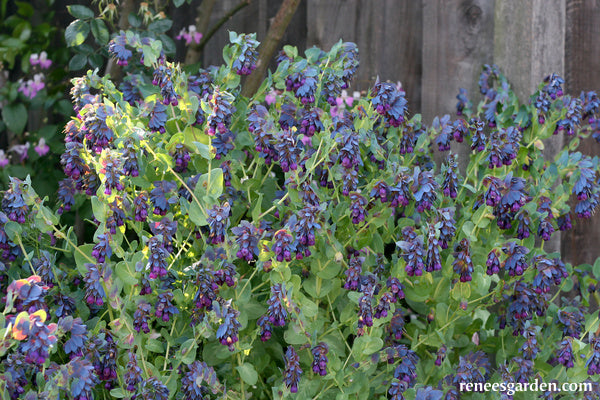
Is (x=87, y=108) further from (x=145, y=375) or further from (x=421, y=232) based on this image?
(x=421, y=232)

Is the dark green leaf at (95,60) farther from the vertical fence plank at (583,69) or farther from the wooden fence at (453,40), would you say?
the vertical fence plank at (583,69)

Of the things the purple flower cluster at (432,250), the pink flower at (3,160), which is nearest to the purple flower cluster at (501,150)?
the purple flower cluster at (432,250)

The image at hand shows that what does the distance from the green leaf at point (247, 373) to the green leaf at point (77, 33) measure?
4.10ft

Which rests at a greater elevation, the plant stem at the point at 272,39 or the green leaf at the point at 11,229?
the plant stem at the point at 272,39

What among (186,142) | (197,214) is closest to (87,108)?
(186,142)

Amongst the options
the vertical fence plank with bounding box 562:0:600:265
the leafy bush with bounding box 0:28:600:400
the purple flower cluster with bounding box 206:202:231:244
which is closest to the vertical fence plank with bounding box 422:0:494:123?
the vertical fence plank with bounding box 562:0:600:265

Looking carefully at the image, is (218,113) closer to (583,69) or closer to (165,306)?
(165,306)

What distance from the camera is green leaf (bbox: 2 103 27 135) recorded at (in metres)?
2.80

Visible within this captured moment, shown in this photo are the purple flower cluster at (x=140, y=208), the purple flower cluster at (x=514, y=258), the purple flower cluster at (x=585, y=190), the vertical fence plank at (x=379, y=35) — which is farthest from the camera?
the vertical fence plank at (x=379, y=35)

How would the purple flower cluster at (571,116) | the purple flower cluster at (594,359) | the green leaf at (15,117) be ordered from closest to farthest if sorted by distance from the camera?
the purple flower cluster at (594,359)
the purple flower cluster at (571,116)
the green leaf at (15,117)

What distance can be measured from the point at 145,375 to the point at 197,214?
1.21ft

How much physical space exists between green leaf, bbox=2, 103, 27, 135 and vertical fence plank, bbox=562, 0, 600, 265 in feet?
6.68

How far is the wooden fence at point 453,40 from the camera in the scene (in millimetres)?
2383

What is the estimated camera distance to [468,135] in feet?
6.75
